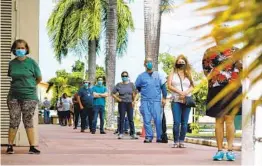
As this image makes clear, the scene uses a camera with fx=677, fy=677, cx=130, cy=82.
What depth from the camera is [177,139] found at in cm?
1327

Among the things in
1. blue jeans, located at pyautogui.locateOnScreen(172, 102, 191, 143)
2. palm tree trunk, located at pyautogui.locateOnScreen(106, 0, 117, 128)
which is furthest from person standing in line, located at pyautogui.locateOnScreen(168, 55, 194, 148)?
palm tree trunk, located at pyautogui.locateOnScreen(106, 0, 117, 128)

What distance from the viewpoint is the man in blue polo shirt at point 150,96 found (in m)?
15.4

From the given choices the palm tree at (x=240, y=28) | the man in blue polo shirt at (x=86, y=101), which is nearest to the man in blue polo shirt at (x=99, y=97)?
the man in blue polo shirt at (x=86, y=101)

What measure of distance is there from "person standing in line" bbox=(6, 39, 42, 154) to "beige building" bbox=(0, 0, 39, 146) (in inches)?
59.4

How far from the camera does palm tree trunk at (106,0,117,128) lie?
31562 mm

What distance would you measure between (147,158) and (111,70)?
22211 millimetres

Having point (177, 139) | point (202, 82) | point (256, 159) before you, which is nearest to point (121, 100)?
point (177, 139)

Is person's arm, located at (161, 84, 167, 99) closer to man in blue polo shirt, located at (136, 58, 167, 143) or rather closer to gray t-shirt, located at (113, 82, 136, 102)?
man in blue polo shirt, located at (136, 58, 167, 143)

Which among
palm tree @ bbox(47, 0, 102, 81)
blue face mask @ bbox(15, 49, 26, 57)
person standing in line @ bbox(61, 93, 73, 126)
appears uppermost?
palm tree @ bbox(47, 0, 102, 81)

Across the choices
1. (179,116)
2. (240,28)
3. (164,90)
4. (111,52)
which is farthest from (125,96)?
(240,28)

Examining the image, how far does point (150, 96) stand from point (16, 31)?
4.33 metres

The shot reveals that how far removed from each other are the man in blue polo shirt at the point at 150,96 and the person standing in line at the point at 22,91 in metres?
5.29

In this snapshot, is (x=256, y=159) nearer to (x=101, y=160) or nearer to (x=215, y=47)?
(x=215, y=47)

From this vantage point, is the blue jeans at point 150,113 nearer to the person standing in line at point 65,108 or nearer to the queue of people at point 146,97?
the queue of people at point 146,97
